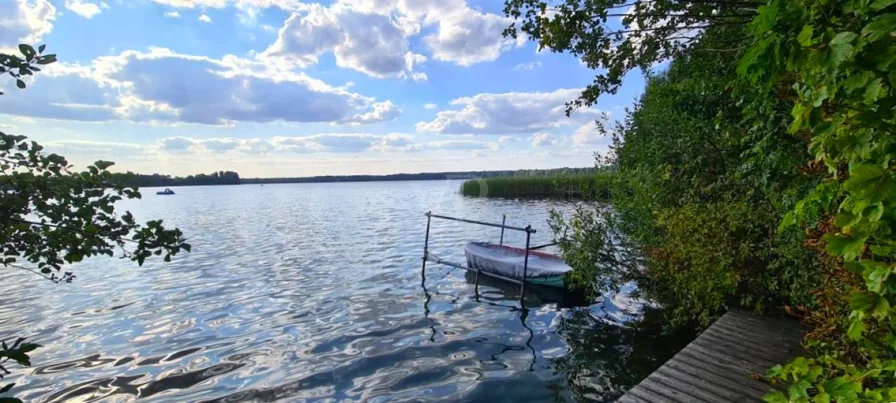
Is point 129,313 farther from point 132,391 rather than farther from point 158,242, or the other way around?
point 158,242

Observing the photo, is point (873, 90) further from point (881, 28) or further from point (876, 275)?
point (876, 275)

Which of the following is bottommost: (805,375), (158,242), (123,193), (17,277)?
(17,277)

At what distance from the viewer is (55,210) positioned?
9.18ft

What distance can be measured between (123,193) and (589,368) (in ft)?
23.6

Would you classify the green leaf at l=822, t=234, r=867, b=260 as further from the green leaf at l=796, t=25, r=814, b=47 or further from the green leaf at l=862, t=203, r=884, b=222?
the green leaf at l=796, t=25, r=814, b=47

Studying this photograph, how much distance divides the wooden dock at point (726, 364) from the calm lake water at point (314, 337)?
1.52m

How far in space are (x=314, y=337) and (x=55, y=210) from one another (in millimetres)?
7505

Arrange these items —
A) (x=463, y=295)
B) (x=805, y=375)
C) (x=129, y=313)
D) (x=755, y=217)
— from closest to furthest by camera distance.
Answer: (x=805, y=375), (x=755, y=217), (x=129, y=313), (x=463, y=295)

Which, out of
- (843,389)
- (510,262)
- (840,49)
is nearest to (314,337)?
(510,262)

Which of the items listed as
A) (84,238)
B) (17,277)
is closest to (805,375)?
(84,238)

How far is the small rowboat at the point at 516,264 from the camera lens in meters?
12.4

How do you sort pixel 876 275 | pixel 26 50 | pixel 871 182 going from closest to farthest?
pixel 871 182 < pixel 876 275 < pixel 26 50

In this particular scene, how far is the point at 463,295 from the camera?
1307 centimetres

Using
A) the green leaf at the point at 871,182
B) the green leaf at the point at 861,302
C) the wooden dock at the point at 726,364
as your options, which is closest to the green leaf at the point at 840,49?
the green leaf at the point at 871,182
